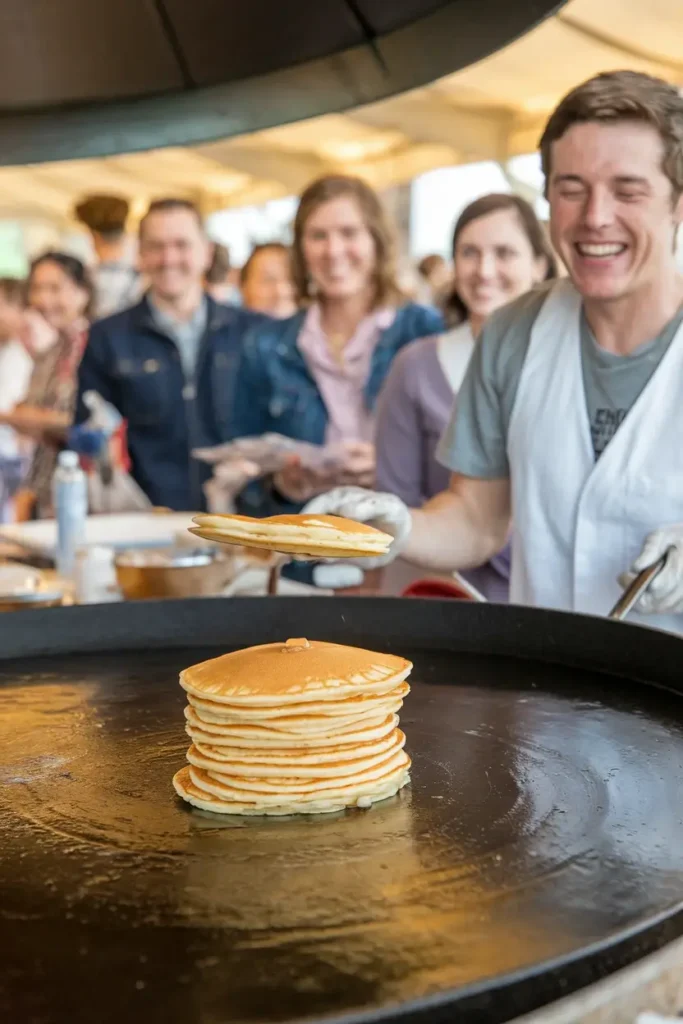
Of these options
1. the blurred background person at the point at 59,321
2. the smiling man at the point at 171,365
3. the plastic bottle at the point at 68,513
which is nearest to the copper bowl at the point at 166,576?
the plastic bottle at the point at 68,513

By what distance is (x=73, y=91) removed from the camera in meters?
1.98

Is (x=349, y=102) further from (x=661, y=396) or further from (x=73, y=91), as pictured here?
(x=661, y=396)

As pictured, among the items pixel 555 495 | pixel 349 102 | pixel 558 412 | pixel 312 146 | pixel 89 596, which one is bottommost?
pixel 89 596

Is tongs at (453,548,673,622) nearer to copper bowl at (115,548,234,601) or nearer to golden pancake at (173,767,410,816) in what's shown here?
golden pancake at (173,767,410,816)

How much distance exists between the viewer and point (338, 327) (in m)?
4.43

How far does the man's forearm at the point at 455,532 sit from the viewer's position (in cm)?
232

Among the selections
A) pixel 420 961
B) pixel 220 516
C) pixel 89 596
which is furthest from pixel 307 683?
pixel 89 596

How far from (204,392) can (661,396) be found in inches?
126

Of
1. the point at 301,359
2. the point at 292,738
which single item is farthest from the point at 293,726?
the point at 301,359

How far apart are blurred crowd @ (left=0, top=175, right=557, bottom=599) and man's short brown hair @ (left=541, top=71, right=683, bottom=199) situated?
1.15 meters

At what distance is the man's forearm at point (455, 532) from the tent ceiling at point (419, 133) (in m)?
1.15

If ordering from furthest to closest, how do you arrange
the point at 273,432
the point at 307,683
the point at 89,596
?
the point at 273,432 → the point at 89,596 → the point at 307,683

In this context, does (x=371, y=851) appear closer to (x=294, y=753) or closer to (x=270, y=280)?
(x=294, y=753)

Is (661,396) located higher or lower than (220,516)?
higher
